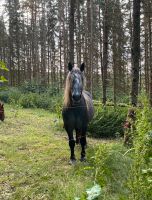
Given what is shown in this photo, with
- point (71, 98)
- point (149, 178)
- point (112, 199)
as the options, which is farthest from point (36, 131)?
point (149, 178)

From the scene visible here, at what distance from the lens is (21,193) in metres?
5.48

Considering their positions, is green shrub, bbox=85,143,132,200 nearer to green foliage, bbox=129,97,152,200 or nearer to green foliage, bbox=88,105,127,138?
green foliage, bbox=129,97,152,200

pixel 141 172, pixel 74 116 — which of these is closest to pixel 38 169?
pixel 74 116

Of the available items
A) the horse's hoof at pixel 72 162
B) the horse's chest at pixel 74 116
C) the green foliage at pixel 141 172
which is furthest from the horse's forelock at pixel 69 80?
the green foliage at pixel 141 172

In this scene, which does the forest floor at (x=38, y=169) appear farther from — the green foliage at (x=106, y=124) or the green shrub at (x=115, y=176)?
the green foliage at (x=106, y=124)

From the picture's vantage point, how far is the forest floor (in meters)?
5.40

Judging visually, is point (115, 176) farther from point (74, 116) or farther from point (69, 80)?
point (69, 80)

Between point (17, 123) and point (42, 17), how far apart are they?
28476mm

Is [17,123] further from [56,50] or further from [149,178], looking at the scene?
[56,50]

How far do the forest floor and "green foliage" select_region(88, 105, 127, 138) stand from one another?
3.96 feet

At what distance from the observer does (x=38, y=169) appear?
6.74m

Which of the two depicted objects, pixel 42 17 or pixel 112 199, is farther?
pixel 42 17

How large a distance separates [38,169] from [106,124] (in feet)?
17.6

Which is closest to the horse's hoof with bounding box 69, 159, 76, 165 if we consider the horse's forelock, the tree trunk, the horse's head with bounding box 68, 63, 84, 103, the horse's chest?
the horse's chest
